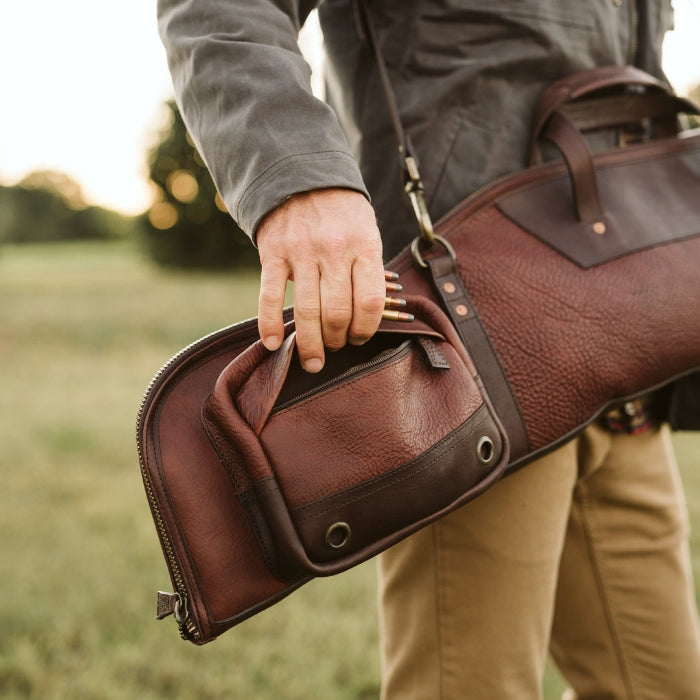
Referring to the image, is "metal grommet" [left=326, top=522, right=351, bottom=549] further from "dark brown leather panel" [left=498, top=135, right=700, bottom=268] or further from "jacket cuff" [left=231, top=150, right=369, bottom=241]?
"dark brown leather panel" [left=498, top=135, right=700, bottom=268]

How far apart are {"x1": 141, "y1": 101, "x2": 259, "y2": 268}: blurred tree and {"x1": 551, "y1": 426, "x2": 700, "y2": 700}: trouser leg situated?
22282 mm

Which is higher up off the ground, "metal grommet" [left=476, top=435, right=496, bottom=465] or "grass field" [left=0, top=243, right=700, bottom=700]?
"metal grommet" [left=476, top=435, right=496, bottom=465]

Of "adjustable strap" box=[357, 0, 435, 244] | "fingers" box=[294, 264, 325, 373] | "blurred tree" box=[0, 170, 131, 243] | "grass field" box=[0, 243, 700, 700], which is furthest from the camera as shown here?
"blurred tree" box=[0, 170, 131, 243]

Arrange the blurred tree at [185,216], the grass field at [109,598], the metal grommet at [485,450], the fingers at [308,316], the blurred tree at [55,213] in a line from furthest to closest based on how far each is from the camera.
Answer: the blurred tree at [55,213]
the blurred tree at [185,216]
the grass field at [109,598]
the metal grommet at [485,450]
the fingers at [308,316]

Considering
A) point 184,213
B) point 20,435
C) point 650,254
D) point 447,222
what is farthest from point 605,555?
point 184,213

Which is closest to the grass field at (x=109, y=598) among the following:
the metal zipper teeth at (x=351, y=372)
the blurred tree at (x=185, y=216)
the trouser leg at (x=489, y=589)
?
the trouser leg at (x=489, y=589)

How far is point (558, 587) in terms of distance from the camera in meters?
1.42

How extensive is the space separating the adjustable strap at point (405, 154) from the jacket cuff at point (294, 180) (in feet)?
0.54

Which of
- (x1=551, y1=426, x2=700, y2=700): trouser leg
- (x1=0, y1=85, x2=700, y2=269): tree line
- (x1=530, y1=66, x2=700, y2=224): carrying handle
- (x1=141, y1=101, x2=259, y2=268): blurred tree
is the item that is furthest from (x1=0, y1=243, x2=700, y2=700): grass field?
(x1=141, y1=101, x2=259, y2=268): blurred tree

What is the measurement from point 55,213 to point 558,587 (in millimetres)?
57838

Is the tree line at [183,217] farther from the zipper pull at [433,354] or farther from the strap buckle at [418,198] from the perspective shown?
the zipper pull at [433,354]

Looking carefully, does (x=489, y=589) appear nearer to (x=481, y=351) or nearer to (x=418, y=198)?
(x=481, y=351)

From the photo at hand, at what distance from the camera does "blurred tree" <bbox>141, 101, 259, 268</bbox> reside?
23.8 metres

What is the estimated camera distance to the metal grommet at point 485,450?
0.99 meters
